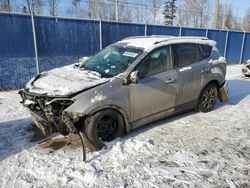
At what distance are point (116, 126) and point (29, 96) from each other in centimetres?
154

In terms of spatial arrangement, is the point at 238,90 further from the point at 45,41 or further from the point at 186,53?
the point at 45,41

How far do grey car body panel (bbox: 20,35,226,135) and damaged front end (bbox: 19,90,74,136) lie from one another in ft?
0.60

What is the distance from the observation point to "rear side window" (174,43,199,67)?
5.20m

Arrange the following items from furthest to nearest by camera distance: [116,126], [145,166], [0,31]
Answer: [0,31] < [116,126] < [145,166]

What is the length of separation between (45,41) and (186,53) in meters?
5.04

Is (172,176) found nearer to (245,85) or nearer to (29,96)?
(29,96)

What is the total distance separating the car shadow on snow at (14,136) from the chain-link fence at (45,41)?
3.14 m

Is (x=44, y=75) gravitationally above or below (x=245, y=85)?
above

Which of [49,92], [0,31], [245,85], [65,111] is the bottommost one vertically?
[245,85]

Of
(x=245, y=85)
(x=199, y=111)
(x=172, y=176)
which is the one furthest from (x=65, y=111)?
(x=245, y=85)

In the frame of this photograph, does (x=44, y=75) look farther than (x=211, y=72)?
No

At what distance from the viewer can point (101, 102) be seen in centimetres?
396

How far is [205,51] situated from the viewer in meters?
5.88

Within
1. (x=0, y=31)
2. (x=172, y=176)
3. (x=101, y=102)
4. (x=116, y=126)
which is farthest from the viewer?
(x=0, y=31)
